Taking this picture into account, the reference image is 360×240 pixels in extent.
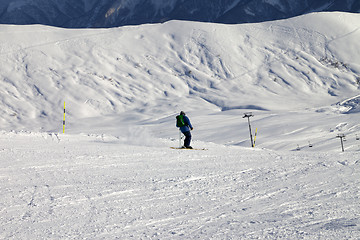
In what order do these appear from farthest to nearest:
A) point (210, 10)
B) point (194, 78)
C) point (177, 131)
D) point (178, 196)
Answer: point (210, 10), point (194, 78), point (177, 131), point (178, 196)

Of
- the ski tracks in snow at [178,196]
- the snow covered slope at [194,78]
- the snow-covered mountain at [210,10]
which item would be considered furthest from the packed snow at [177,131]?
the snow-covered mountain at [210,10]

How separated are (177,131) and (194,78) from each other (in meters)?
A: 14.6

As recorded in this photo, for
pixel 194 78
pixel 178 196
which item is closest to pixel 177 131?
pixel 194 78

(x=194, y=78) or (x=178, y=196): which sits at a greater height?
(x=194, y=78)

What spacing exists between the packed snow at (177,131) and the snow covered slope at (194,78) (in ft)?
0.56

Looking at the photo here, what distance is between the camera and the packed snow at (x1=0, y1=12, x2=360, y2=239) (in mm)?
5289

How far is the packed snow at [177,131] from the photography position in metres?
5.29

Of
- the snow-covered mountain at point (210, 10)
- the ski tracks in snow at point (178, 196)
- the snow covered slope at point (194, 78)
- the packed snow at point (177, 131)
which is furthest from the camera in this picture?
the snow-covered mountain at point (210, 10)

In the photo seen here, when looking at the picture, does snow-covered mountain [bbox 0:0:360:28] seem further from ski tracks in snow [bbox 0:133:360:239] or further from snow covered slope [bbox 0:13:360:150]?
ski tracks in snow [bbox 0:133:360:239]

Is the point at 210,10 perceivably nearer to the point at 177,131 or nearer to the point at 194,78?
the point at 194,78

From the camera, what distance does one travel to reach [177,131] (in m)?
→ 35.0

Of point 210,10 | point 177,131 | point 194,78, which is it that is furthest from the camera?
point 210,10

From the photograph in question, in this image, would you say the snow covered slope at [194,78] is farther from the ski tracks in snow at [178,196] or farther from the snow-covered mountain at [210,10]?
the snow-covered mountain at [210,10]

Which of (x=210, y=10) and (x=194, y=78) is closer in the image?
(x=194, y=78)
